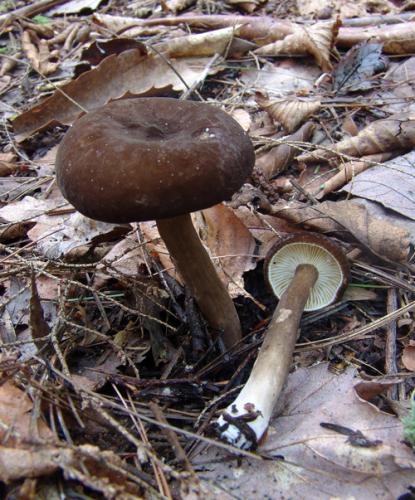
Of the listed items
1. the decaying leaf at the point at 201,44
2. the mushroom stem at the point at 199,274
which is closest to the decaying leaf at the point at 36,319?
the mushroom stem at the point at 199,274

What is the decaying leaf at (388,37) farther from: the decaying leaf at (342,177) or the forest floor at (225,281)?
the decaying leaf at (342,177)

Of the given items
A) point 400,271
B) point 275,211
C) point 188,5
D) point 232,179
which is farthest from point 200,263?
point 188,5

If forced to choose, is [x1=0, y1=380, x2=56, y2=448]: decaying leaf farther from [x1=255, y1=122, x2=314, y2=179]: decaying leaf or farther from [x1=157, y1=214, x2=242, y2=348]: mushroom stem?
[x1=255, y1=122, x2=314, y2=179]: decaying leaf

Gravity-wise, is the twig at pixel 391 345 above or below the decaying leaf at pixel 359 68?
below

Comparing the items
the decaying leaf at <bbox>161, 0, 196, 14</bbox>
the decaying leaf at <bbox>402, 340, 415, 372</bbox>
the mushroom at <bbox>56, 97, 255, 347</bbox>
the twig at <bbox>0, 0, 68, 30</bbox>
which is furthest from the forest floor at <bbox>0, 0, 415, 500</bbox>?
the twig at <bbox>0, 0, 68, 30</bbox>

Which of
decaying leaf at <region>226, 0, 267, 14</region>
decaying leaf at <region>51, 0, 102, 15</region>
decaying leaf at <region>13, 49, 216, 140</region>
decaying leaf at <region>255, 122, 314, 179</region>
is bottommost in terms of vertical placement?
decaying leaf at <region>255, 122, 314, 179</region>

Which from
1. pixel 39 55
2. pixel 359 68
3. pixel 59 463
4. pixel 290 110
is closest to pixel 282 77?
pixel 359 68

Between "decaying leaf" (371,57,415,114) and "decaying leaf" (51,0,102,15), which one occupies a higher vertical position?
"decaying leaf" (51,0,102,15)

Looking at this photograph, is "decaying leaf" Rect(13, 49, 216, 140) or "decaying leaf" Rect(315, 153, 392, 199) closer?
"decaying leaf" Rect(315, 153, 392, 199)
